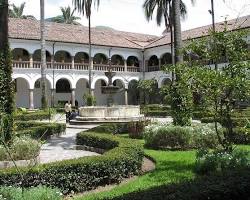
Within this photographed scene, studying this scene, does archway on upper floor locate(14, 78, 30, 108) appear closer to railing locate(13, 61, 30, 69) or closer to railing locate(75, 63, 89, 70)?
railing locate(13, 61, 30, 69)

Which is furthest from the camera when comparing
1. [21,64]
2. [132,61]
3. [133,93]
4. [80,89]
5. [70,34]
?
[132,61]

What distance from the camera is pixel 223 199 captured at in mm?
6035

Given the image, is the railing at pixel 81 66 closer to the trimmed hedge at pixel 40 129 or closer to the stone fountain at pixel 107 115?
the stone fountain at pixel 107 115

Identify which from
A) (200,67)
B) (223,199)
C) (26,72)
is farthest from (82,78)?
(223,199)

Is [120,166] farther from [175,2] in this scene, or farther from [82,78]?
[82,78]

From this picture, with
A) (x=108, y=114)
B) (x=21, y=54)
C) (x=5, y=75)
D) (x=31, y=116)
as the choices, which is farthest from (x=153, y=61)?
(x=5, y=75)

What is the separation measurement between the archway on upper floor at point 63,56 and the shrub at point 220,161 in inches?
1354

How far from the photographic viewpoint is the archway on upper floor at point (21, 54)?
131 ft

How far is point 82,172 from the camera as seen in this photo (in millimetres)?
8703

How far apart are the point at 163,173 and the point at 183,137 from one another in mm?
3848

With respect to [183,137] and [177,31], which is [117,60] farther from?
[183,137]

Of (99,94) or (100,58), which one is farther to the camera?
(99,94)

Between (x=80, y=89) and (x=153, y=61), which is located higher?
(x=153, y=61)

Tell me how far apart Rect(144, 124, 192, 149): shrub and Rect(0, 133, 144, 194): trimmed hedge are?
11.5 ft
